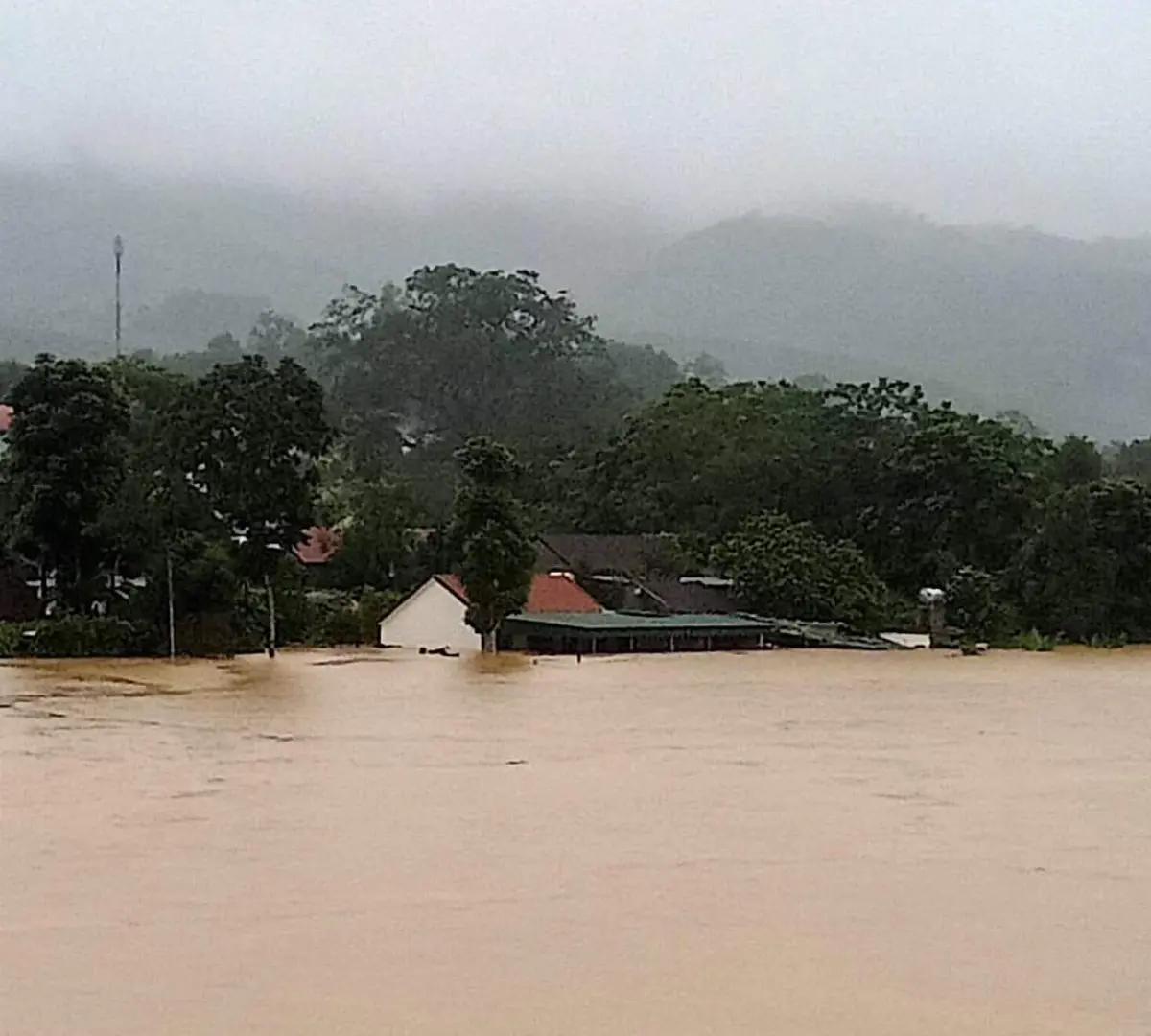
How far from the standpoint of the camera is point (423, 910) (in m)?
8.05

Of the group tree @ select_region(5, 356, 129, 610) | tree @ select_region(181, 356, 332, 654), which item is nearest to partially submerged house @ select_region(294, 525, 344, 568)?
tree @ select_region(181, 356, 332, 654)

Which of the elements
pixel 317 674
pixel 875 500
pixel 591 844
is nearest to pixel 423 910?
pixel 591 844

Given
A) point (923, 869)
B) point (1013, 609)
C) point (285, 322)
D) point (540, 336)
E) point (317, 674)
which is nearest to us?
point (923, 869)

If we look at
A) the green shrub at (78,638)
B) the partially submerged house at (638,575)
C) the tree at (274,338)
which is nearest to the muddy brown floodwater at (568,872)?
the green shrub at (78,638)

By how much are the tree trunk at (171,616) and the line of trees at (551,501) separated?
2 cm

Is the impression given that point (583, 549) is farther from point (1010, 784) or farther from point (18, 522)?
point (1010, 784)

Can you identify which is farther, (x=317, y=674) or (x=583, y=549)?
(x=583, y=549)

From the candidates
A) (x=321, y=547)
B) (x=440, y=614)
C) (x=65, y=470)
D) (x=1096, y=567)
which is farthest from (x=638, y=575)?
(x=65, y=470)

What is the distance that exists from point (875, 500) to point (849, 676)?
33.6 ft

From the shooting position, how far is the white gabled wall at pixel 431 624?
26.5 meters

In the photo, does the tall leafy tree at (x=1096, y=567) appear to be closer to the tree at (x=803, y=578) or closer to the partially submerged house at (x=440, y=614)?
the tree at (x=803, y=578)

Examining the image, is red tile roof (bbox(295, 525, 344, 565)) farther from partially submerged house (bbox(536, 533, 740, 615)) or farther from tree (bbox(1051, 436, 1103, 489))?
tree (bbox(1051, 436, 1103, 489))

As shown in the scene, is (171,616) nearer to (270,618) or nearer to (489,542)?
(270,618)

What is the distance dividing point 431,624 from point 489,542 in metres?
2.37
